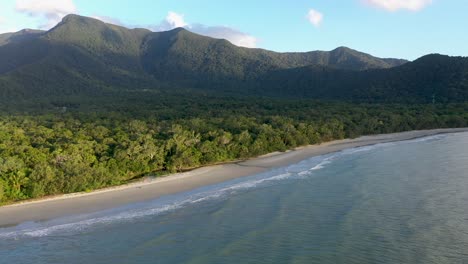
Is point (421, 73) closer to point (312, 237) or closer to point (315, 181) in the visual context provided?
point (315, 181)

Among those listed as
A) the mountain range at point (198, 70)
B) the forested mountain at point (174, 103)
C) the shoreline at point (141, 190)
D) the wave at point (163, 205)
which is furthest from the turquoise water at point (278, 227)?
the mountain range at point (198, 70)

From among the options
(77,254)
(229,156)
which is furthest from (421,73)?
→ (77,254)

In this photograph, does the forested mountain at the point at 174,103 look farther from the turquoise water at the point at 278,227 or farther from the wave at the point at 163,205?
the turquoise water at the point at 278,227

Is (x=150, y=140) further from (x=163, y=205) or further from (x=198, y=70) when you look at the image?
(x=198, y=70)

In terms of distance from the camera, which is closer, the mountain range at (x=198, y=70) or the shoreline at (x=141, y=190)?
the shoreline at (x=141, y=190)

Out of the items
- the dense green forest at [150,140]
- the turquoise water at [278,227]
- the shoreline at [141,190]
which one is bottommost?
the turquoise water at [278,227]

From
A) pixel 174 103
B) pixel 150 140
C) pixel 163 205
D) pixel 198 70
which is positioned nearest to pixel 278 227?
pixel 163 205

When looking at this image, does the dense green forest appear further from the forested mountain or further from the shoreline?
the shoreline
